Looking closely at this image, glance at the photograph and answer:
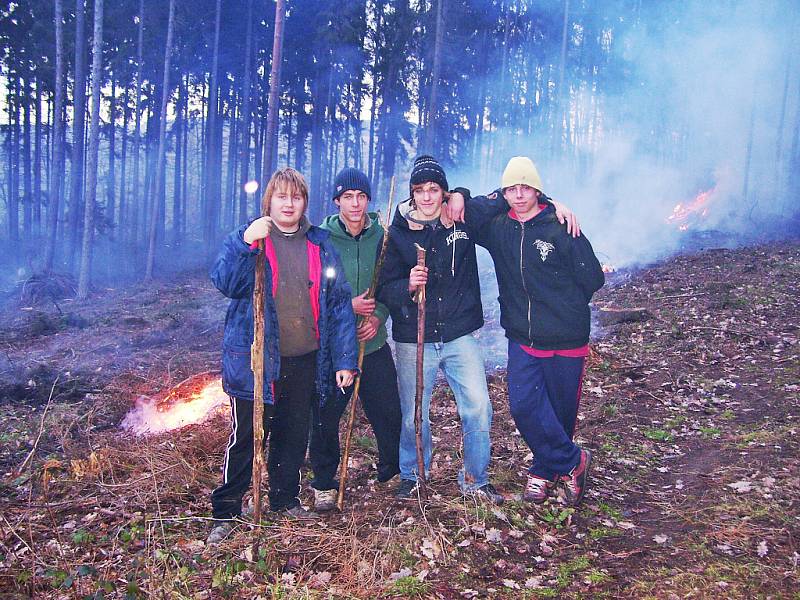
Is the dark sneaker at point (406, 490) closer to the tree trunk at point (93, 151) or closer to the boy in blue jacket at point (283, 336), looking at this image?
the boy in blue jacket at point (283, 336)

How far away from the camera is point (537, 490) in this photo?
4527mm

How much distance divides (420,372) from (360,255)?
111cm

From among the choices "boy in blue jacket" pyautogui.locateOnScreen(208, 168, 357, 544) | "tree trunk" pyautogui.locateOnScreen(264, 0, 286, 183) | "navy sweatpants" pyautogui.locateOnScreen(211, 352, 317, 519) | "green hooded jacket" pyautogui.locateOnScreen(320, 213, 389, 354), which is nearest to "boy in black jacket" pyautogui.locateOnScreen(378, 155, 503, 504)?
"green hooded jacket" pyautogui.locateOnScreen(320, 213, 389, 354)

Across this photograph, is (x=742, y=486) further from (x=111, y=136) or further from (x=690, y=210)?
(x=111, y=136)

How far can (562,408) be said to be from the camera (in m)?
4.54

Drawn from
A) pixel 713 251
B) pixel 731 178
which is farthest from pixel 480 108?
pixel 713 251

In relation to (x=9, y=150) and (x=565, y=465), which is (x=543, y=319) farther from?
(x=9, y=150)

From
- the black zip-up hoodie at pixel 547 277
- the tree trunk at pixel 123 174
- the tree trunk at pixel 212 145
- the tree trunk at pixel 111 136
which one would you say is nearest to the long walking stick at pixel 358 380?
the black zip-up hoodie at pixel 547 277

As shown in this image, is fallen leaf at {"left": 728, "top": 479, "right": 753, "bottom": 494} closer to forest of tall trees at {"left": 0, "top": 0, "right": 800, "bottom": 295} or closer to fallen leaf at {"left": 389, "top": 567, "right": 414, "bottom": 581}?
fallen leaf at {"left": 389, "top": 567, "right": 414, "bottom": 581}

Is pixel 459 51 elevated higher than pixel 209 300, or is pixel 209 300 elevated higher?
pixel 459 51

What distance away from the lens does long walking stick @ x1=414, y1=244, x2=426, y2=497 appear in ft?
14.2

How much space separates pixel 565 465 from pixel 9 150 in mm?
36899

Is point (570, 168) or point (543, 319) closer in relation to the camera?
point (543, 319)

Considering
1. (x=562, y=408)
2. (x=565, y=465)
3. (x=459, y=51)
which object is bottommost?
(x=565, y=465)
